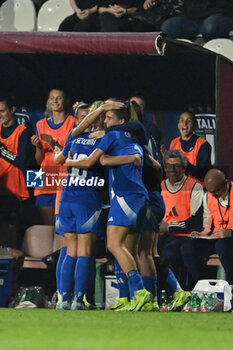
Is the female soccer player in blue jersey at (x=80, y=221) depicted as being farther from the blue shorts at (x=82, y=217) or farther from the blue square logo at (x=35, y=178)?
the blue square logo at (x=35, y=178)

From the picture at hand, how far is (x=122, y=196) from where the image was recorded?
7.50 meters

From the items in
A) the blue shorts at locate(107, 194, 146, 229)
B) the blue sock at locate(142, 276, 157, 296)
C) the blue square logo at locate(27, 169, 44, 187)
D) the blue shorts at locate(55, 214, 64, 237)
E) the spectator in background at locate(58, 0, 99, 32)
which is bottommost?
the blue sock at locate(142, 276, 157, 296)

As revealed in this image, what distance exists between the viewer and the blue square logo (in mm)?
7617

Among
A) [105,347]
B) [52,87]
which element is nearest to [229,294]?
[52,87]

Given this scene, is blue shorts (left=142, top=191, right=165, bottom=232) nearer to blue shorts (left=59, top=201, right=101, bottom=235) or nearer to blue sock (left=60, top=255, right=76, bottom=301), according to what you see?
blue shorts (left=59, top=201, right=101, bottom=235)

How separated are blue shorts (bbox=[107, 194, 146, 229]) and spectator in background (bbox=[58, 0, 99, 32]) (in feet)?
4.76

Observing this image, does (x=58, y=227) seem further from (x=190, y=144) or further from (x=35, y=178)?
(x=190, y=144)

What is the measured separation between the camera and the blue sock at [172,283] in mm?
7527

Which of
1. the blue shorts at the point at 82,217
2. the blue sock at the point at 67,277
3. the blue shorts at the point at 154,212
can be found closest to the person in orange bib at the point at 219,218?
the blue shorts at the point at 154,212

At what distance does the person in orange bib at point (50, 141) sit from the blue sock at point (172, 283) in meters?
1.02

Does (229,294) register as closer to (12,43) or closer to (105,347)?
(12,43)

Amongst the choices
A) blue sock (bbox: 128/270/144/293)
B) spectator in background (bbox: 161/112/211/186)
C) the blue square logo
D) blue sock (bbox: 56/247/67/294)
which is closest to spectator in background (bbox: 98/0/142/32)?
spectator in background (bbox: 161/112/211/186)

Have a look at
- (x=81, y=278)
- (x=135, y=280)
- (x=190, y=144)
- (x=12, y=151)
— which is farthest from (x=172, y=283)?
(x=12, y=151)

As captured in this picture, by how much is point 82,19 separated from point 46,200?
5.13ft
